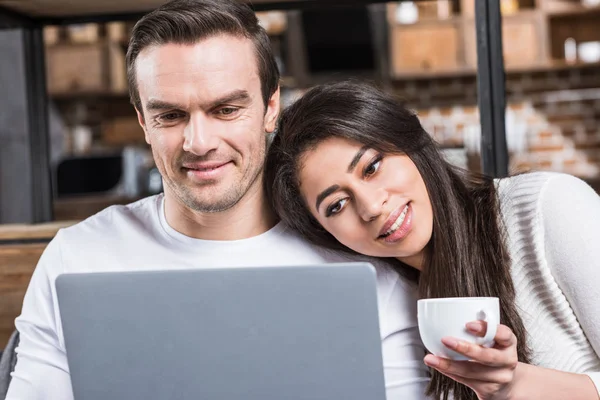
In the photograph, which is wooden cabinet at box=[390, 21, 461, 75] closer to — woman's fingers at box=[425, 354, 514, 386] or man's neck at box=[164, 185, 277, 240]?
man's neck at box=[164, 185, 277, 240]

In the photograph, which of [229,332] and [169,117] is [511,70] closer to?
[169,117]

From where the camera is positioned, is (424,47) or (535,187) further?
(424,47)

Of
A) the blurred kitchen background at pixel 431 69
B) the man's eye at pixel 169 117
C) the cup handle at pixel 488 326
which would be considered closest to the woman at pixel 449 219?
the man's eye at pixel 169 117

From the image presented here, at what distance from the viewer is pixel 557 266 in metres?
1.37

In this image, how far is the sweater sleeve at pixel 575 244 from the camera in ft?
4.36

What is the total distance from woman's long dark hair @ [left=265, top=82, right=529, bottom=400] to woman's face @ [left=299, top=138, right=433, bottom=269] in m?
0.03

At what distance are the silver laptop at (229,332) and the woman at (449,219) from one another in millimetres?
410

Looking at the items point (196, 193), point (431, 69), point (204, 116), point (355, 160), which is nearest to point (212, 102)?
point (204, 116)

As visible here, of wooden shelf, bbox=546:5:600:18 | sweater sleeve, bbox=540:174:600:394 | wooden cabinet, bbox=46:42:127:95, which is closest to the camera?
sweater sleeve, bbox=540:174:600:394

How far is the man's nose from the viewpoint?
4.59ft

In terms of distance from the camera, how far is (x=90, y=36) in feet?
17.4

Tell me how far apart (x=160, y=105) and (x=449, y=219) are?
0.59 m

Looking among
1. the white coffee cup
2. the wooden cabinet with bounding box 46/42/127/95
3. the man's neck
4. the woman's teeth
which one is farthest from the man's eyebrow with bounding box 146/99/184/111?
the wooden cabinet with bounding box 46/42/127/95

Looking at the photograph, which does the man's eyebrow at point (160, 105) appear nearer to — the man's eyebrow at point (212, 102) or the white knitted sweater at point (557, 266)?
the man's eyebrow at point (212, 102)
